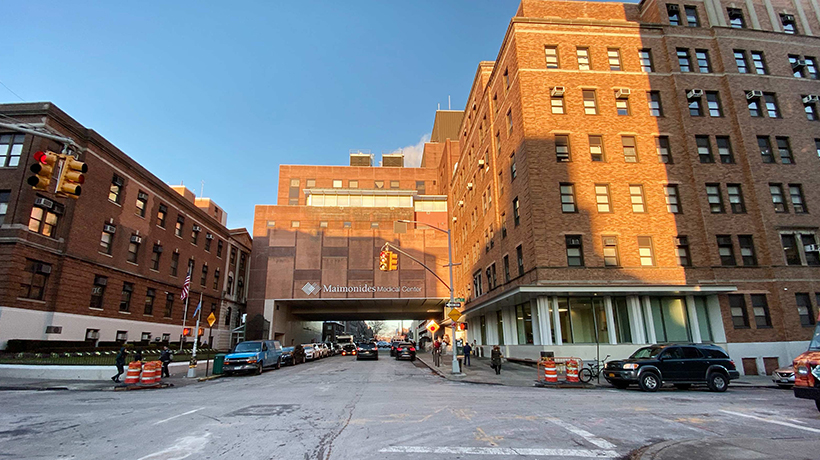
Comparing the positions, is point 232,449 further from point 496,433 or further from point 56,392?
point 56,392

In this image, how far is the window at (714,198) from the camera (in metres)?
26.5

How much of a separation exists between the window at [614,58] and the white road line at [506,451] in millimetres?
28272

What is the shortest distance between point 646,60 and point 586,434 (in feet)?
95.8

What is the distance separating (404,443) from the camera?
7.27m

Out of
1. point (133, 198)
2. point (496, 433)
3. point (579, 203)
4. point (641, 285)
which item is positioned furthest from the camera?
point (133, 198)

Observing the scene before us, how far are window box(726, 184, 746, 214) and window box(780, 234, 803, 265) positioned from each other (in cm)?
272

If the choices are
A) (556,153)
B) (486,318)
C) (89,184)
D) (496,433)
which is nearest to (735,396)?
(496,433)

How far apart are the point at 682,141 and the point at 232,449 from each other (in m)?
30.5

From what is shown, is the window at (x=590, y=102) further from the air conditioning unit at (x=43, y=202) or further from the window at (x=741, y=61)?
the air conditioning unit at (x=43, y=202)

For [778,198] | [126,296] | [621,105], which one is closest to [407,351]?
[126,296]

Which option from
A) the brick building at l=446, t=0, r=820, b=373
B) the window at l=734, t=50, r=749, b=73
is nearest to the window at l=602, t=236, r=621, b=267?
the brick building at l=446, t=0, r=820, b=373

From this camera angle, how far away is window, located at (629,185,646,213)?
85.4ft

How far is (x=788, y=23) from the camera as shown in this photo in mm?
31828

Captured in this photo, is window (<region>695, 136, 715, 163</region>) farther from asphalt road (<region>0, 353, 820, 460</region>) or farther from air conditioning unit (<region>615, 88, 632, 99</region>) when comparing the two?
asphalt road (<region>0, 353, 820, 460</region>)
